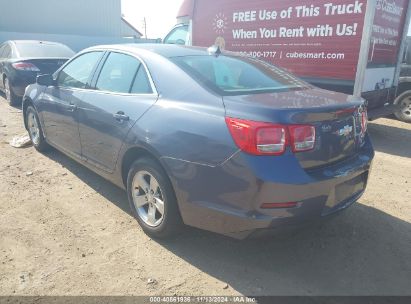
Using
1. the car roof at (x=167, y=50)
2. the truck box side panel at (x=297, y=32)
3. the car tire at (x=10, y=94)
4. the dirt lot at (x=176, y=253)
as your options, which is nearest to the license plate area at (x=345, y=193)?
the dirt lot at (x=176, y=253)

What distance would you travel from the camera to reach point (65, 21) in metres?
24.0

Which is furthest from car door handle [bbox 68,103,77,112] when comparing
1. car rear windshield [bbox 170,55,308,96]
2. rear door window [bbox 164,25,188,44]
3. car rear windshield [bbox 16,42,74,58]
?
rear door window [bbox 164,25,188,44]

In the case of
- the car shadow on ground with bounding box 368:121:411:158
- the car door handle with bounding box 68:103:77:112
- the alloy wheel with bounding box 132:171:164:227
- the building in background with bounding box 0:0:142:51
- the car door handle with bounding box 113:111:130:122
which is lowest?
the car shadow on ground with bounding box 368:121:411:158

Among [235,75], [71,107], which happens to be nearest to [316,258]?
[235,75]

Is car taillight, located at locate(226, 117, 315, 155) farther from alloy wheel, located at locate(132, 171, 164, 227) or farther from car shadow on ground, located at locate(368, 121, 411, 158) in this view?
car shadow on ground, located at locate(368, 121, 411, 158)

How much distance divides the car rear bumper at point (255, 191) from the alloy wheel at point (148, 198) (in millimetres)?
310

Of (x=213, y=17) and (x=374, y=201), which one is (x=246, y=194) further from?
(x=213, y=17)

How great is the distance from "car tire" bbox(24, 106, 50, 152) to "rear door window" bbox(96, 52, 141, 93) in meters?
1.85

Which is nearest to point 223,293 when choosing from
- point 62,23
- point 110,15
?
point 62,23

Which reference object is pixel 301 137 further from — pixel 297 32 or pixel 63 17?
pixel 63 17

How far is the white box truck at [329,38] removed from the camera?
5.98 metres

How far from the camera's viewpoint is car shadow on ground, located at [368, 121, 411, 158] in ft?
20.5

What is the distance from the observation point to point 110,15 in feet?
86.2

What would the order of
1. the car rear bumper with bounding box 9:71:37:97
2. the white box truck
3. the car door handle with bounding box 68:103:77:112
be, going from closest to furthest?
1. the car door handle with bounding box 68:103:77:112
2. the white box truck
3. the car rear bumper with bounding box 9:71:37:97
